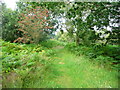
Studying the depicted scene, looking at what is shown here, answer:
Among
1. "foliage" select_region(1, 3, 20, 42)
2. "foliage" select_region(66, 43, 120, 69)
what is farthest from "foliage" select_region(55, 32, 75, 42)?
"foliage" select_region(1, 3, 20, 42)

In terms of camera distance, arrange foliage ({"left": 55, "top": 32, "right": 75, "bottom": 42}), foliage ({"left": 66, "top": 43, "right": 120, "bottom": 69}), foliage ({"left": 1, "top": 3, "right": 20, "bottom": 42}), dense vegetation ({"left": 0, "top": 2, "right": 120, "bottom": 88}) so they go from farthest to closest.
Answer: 1. foliage ({"left": 55, "top": 32, "right": 75, "bottom": 42})
2. foliage ({"left": 1, "top": 3, "right": 20, "bottom": 42})
3. foliage ({"left": 66, "top": 43, "right": 120, "bottom": 69})
4. dense vegetation ({"left": 0, "top": 2, "right": 120, "bottom": 88})

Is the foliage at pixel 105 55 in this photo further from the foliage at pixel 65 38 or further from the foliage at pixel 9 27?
the foliage at pixel 9 27

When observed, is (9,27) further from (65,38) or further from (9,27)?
(65,38)

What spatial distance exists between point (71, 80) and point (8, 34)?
29.8 ft

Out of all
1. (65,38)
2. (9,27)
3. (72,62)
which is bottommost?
(72,62)

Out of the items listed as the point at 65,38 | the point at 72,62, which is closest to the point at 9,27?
the point at 72,62

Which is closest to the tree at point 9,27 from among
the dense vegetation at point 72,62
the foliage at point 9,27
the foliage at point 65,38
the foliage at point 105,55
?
the foliage at point 9,27

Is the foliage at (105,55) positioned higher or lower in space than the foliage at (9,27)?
lower

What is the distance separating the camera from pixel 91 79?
3094 millimetres

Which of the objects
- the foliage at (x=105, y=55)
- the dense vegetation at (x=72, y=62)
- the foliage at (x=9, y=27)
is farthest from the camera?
the foliage at (x=9, y=27)

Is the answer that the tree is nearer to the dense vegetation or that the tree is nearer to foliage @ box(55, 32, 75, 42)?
the dense vegetation

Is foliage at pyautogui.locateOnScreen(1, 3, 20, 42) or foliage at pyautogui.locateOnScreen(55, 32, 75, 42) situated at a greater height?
foliage at pyautogui.locateOnScreen(1, 3, 20, 42)

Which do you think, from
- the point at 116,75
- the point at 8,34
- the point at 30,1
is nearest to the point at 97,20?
the point at 116,75

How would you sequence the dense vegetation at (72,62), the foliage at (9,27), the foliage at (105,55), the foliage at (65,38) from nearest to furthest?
the dense vegetation at (72,62) → the foliage at (105,55) → the foliage at (9,27) → the foliage at (65,38)
